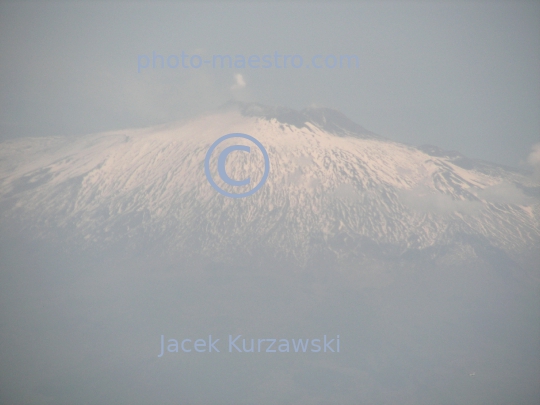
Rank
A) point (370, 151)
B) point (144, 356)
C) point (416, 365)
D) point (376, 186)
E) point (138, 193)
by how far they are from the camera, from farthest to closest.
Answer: point (370, 151) → point (376, 186) → point (138, 193) → point (416, 365) → point (144, 356)

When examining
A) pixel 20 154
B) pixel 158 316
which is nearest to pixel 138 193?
pixel 20 154

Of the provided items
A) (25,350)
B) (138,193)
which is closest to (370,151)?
(138,193)

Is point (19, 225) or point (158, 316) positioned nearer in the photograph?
point (158, 316)

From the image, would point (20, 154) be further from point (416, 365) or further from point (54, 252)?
point (416, 365)

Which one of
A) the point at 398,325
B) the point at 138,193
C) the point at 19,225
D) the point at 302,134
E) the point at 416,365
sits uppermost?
the point at 302,134

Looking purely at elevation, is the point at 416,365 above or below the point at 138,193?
below

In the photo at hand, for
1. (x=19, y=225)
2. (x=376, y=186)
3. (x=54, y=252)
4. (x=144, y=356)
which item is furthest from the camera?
(x=376, y=186)
